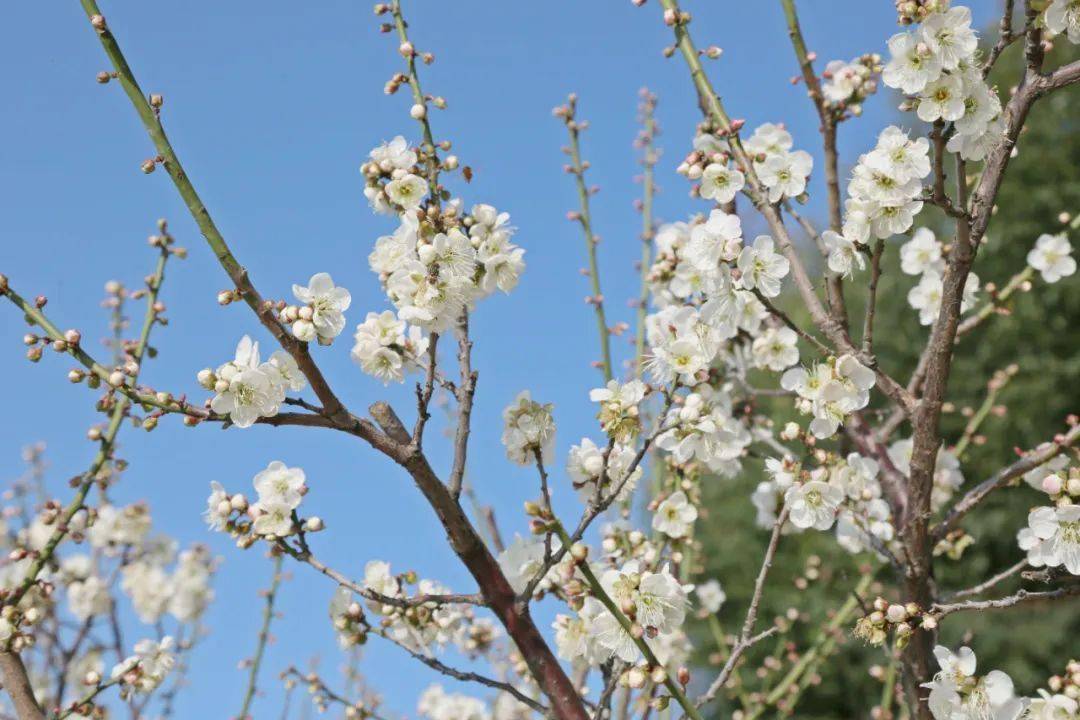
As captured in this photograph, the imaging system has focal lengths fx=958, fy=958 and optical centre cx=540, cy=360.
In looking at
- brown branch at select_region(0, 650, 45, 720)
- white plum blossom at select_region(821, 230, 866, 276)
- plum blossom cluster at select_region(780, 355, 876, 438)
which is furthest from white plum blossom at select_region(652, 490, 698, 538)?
brown branch at select_region(0, 650, 45, 720)

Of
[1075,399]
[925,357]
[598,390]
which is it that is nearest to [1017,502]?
[1075,399]

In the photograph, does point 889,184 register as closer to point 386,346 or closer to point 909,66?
point 909,66

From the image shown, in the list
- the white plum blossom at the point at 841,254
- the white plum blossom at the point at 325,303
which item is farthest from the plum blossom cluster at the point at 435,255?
the white plum blossom at the point at 841,254

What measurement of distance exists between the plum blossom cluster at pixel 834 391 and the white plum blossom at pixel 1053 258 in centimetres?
146

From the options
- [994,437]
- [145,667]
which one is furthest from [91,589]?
[994,437]

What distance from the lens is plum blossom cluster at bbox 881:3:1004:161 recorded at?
74.4 inches

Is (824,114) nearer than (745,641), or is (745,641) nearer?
(745,641)

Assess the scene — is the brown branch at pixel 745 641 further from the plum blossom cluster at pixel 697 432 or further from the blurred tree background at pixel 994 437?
the blurred tree background at pixel 994 437

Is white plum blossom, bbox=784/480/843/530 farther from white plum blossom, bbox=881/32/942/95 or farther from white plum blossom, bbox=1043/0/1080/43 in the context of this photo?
white plum blossom, bbox=1043/0/1080/43

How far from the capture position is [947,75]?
193 cm

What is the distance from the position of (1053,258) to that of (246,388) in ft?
9.08

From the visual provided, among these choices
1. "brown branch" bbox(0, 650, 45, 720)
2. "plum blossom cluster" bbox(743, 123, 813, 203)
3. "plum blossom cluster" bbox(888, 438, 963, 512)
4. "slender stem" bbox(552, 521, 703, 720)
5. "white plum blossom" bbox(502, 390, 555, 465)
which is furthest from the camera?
"plum blossom cluster" bbox(888, 438, 963, 512)

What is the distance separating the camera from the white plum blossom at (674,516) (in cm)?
248

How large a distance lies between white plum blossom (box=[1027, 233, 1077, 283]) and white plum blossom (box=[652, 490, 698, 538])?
5.27 feet
